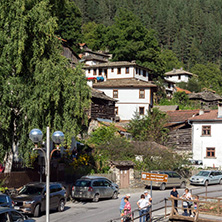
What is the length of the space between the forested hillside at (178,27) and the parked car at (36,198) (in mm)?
140207

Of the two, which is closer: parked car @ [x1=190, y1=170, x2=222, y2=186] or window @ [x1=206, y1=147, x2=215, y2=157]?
parked car @ [x1=190, y1=170, x2=222, y2=186]

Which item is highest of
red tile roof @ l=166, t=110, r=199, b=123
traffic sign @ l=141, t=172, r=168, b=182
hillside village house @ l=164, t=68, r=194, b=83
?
hillside village house @ l=164, t=68, r=194, b=83

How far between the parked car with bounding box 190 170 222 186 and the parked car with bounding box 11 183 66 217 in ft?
60.5

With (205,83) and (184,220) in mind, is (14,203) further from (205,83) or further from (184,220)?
(205,83)

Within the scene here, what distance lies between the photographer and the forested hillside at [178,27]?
549ft

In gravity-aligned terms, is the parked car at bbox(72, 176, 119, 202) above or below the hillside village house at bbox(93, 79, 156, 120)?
below

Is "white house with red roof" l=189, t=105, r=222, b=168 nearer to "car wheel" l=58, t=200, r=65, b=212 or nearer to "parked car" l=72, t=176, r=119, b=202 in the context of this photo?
"parked car" l=72, t=176, r=119, b=202

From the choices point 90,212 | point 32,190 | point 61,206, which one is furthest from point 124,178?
point 32,190

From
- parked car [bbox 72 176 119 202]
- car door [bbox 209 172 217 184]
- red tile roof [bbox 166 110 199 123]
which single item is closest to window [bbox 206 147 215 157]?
red tile roof [bbox 166 110 199 123]

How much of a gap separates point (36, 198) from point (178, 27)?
176 metres

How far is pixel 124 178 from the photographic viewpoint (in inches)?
1419

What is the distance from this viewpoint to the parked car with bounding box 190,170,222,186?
38.7 m

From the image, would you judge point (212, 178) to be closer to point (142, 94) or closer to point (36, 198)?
point (36, 198)

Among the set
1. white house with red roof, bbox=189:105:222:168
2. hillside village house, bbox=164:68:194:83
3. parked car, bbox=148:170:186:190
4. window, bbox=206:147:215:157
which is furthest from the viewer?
hillside village house, bbox=164:68:194:83
